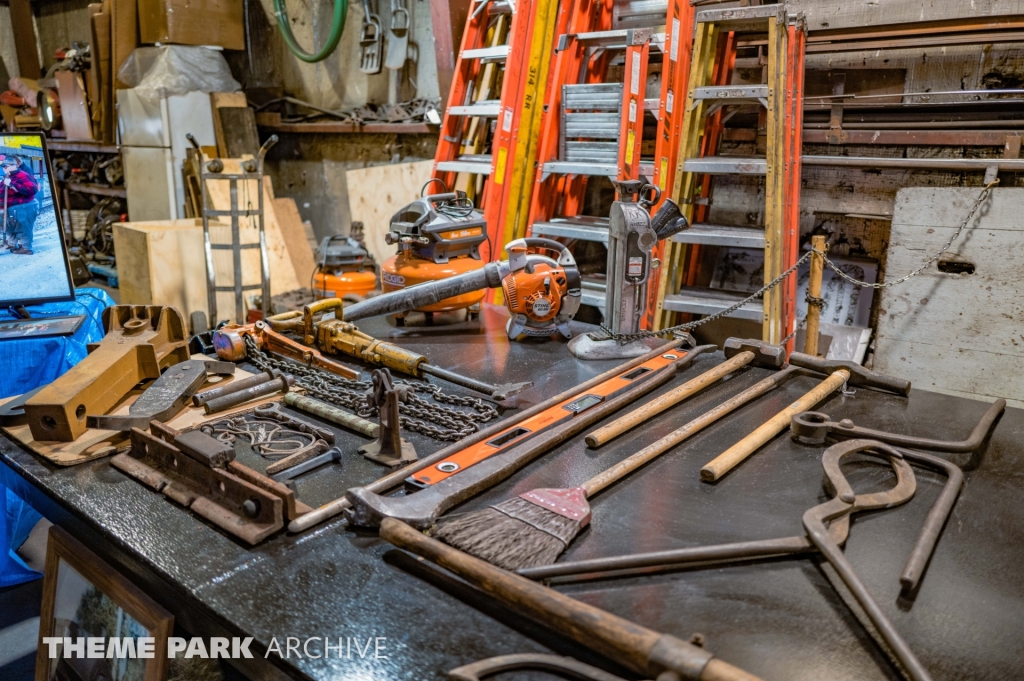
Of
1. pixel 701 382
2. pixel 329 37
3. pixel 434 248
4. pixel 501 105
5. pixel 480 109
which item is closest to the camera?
pixel 701 382

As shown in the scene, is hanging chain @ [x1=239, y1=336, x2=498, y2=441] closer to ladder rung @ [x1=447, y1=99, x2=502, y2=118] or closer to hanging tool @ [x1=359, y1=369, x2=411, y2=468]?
hanging tool @ [x1=359, y1=369, x2=411, y2=468]

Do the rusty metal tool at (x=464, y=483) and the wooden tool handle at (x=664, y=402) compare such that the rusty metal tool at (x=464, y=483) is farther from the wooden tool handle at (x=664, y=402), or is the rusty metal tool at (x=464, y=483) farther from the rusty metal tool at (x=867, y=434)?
the rusty metal tool at (x=867, y=434)

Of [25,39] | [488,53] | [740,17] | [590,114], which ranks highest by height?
[25,39]

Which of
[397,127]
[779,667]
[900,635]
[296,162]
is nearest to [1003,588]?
[900,635]

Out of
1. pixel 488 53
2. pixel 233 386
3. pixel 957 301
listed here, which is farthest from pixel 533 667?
pixel 488 53

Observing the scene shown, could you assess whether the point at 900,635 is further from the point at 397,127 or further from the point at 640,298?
the point at 397,127

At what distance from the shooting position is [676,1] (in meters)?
3.62

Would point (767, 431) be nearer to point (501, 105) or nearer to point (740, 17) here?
point (740, 17)

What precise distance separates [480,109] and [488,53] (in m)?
0.33

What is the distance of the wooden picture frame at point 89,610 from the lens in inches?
56.8

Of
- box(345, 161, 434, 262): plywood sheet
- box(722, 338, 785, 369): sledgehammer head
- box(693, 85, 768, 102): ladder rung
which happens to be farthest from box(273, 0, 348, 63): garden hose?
box(722, 338, 785, 369): sledgehammer head

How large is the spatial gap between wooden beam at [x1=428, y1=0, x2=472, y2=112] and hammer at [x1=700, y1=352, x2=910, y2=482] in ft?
9.76

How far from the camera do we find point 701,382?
218 centimetres

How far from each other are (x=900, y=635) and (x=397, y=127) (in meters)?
4.63
